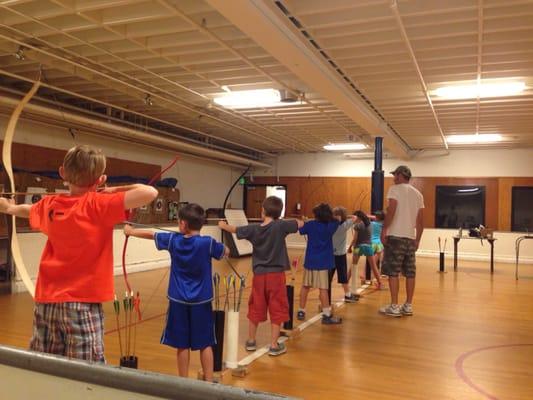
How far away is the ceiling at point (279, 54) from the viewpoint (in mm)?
3639

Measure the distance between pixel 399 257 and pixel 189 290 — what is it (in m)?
2.59

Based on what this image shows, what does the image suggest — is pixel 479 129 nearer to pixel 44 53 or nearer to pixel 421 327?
pixel 421 327

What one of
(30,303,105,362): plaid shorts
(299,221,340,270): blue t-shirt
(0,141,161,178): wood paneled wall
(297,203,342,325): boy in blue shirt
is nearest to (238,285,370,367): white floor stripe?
(297,203,342,325): boy in blue shirt

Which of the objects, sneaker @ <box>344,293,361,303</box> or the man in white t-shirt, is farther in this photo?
sneaker @ <box>344,293,361,303</box>

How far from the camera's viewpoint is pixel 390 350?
3.37 meters

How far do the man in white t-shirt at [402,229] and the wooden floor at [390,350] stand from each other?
1.55 feet

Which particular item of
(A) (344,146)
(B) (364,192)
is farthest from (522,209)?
(A) (344,146)

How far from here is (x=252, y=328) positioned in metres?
3.25

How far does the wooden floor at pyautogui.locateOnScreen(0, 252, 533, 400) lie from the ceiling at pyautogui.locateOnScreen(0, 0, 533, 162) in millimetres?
2353

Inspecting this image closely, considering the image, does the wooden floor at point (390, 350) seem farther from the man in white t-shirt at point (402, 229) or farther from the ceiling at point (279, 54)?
the ceiling at point (279, 54)

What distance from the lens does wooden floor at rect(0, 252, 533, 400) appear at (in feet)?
8.73

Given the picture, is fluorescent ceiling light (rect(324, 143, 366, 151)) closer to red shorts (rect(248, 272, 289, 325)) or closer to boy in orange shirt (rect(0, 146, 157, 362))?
red shorts (rect(248, 272, 289, 325))

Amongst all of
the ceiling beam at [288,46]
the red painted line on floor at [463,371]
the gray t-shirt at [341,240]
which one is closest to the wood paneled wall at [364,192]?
the ceiling beam at [288,46]

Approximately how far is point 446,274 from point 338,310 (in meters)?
3.72
